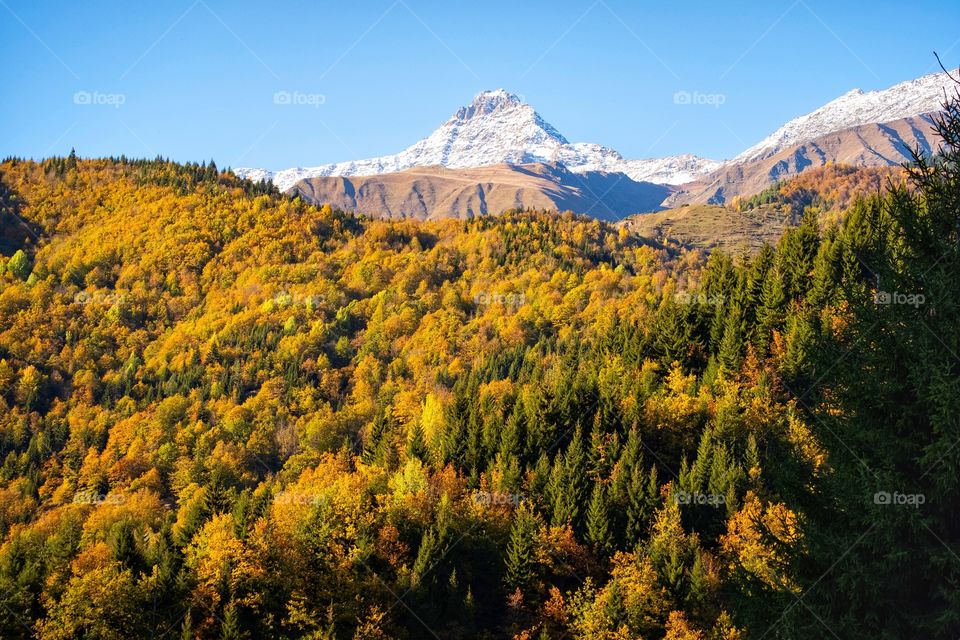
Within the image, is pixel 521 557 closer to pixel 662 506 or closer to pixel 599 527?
pixel 599 527

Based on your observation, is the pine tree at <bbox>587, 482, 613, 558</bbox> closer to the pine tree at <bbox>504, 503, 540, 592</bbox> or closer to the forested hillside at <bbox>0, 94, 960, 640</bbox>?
the forested hillside at <bbox>0, 94, 960, 640</bbox>

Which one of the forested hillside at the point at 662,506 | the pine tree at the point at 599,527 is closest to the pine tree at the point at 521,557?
the forested hillside at the point at 662,506

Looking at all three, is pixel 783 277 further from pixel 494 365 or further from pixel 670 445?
pixel 494 365

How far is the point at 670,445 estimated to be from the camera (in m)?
79.9

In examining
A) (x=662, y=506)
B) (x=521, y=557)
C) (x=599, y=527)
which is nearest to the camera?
(x=521, y=557)

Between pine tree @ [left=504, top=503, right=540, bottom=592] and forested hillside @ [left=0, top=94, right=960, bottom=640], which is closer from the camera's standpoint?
forested hillside @ [left=0, top=94, right=960, bottom=640]

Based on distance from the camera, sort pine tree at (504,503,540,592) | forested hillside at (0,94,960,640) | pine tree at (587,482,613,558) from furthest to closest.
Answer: pine tree at (587,482,613,558) → pine tree at (504,503,540,592) → forested hillside at (0,94,960,640)

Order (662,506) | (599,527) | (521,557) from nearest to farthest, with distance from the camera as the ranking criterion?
1. (521,557)
2. (599,527)
3. (662,506)

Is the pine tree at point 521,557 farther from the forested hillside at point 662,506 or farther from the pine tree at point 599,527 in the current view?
the pine tree at point 599,527

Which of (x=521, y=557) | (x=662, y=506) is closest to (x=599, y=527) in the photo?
(x=662, y=506)

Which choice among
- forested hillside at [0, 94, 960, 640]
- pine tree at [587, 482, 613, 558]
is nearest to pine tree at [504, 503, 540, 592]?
forested hillside at [0, 94, 960, 640]

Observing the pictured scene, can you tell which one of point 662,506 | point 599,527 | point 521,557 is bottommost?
point 521,557

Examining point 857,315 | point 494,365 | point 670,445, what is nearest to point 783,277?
point 670,445

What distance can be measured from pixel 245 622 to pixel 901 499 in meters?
59.3
